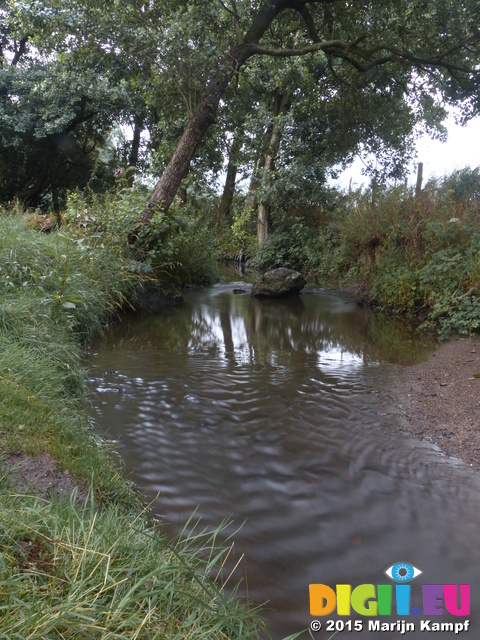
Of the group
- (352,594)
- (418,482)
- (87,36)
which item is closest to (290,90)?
(87,36)

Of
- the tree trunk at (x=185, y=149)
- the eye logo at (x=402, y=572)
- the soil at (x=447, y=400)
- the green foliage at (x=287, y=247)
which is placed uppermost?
the tree trunk at (x=185, y=149)

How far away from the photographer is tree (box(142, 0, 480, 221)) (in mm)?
9000

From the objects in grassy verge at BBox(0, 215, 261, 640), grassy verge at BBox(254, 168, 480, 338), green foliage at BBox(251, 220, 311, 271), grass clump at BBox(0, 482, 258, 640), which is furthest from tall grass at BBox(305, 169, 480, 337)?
grass clump at BBox(0, 482, 258, 640)

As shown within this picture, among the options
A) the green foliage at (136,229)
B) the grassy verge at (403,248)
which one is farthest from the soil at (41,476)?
the grassy verge at (403,248)

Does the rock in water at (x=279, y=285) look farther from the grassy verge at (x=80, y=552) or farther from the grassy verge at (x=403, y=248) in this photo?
the grassy verge at (x=80, y=552)

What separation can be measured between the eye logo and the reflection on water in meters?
0.03

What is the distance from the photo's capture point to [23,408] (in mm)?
2533

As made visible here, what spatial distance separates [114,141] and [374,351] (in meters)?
20.1

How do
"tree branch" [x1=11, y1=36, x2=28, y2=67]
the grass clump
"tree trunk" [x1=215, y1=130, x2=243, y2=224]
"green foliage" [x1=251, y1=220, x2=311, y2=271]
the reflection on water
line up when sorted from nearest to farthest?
the grass clump
the reflection on water
"green foliage" [x1=251, y1=220, x2=311, y2=271]
"tree branch" [x1=11, y1=36, x2=28, y2=67]
"tree trunk" [x1=215, y1=130, x2=243, y2=224]

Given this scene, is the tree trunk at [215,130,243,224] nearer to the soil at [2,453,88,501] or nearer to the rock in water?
the rock in water

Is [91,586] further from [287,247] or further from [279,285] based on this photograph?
[287,247]

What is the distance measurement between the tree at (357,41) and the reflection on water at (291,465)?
501 cm

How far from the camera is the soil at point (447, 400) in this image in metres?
3.22

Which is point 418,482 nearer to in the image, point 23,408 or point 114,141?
point 23,408
